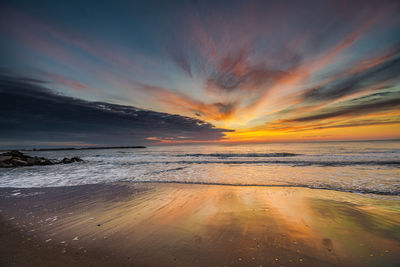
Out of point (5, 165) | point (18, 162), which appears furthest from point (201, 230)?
point (18, 162)

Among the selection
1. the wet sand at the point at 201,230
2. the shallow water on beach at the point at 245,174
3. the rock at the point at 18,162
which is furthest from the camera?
the rock at the point at 18,162

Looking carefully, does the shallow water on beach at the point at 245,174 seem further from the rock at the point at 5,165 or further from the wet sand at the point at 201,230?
the rock at the point at 5,165

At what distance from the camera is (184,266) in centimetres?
264

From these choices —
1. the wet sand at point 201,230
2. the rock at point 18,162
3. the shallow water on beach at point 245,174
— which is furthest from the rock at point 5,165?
the wet sand at point 201,230

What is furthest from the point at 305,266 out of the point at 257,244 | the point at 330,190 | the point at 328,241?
the point at 330,190

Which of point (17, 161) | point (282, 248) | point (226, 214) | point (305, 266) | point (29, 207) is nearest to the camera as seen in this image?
point (305, 266)

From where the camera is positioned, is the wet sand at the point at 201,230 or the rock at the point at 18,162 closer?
the wet sand at the point at 201,230

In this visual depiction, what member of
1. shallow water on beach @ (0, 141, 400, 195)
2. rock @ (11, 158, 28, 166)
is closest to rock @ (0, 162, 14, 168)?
rock @ (11, 158, 28, 166)

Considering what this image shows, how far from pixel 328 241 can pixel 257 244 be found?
1.62 meters

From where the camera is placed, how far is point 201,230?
3932 mm

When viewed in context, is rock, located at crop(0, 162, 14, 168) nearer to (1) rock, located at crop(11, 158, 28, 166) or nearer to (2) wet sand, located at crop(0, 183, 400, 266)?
(1) rock, located at crop(11, 158, 28, 166)

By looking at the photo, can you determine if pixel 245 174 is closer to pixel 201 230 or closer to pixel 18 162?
pixel 201 230

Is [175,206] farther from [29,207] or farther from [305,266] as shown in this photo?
[29,207]

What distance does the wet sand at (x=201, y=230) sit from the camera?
9.36 ft
